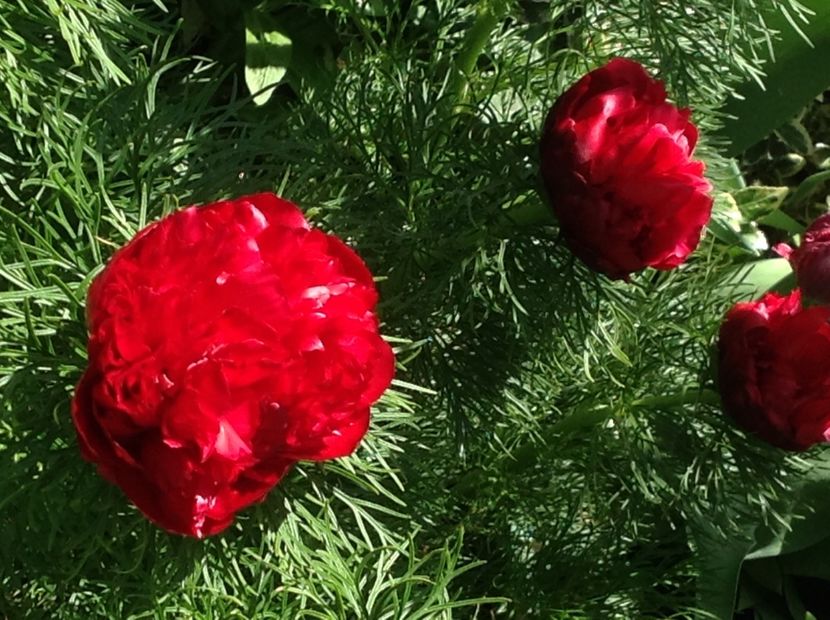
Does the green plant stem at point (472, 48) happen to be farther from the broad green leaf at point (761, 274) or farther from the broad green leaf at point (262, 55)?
the broad green leaf at point (761, 274)

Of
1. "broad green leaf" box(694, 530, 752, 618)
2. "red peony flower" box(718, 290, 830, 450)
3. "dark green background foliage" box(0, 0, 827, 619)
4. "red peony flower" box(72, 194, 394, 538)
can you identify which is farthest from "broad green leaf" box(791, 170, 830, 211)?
"red peony flower" box(72, 194, 394, 538)

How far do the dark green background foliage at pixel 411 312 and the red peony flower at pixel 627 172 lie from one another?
0.07 m

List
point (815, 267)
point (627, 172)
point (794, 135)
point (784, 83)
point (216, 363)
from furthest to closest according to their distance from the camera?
1. point (794, 135)
2. point (784, 83)
3. point (815, 267)
4. point (627, 172)
5. point (216, 363)

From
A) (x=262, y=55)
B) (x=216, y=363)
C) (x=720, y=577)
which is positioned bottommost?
(x=720, y=577)

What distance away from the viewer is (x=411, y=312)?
0.68 meters

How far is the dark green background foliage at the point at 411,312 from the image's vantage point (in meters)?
0.50

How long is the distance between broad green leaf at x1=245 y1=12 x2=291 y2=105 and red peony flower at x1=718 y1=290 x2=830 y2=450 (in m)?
0.46

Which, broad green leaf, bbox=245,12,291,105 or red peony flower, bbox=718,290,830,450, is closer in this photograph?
red peony flower, bbox=718,290,830,450

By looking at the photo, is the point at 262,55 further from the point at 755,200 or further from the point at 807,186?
the point at 807,186

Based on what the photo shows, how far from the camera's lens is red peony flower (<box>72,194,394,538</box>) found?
37 cm

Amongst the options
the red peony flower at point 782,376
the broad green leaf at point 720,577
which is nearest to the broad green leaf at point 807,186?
the broad green leaf at point 720,577

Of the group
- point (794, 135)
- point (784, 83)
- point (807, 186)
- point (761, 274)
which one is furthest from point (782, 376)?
point (794, 135)

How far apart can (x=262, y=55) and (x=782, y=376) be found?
1.67 ft

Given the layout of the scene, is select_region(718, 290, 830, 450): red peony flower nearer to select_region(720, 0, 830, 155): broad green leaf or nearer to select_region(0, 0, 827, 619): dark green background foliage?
select_region(0, 0, 827, 619): dark green background foliage
